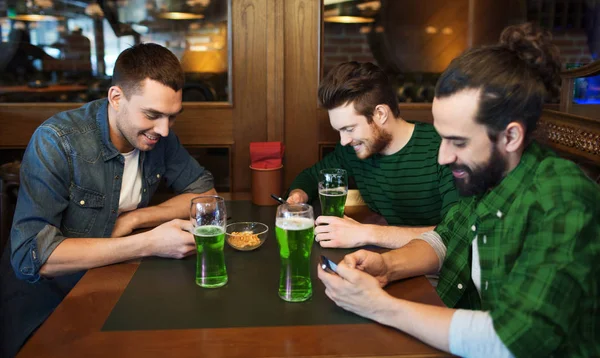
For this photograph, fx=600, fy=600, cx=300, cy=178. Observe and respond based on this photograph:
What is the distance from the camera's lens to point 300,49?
9.64 feet

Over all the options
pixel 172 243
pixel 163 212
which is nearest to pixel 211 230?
pixel 172 243

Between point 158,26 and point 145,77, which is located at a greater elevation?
point 158,26

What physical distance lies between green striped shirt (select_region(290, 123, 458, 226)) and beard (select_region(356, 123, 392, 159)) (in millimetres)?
56

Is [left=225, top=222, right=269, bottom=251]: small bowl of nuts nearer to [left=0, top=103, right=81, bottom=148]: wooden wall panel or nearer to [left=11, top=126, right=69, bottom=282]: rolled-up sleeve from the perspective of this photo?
[left=11, top=126, right=69, bottom=282]: rolled-up sleeve

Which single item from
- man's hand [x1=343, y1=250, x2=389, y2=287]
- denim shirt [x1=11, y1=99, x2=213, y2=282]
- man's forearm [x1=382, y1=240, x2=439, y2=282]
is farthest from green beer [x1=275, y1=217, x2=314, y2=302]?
denim shirt [x1=11, y1=99, x2=213, y2=282]

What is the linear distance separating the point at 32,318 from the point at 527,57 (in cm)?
170

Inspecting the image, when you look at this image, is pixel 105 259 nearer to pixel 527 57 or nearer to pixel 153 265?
pixel 153 265

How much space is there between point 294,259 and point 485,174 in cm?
49

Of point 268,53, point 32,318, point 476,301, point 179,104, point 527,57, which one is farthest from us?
point 268,53

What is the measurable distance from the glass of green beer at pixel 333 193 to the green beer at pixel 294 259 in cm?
55

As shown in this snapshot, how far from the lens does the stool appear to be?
2.50 m

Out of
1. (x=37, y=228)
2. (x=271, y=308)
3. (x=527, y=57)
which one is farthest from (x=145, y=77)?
(x=527, y=57)

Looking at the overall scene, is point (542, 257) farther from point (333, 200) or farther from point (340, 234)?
point (333, 200)

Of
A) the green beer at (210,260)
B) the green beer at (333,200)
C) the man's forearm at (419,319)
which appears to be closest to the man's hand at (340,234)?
the green beer at (333,200)
